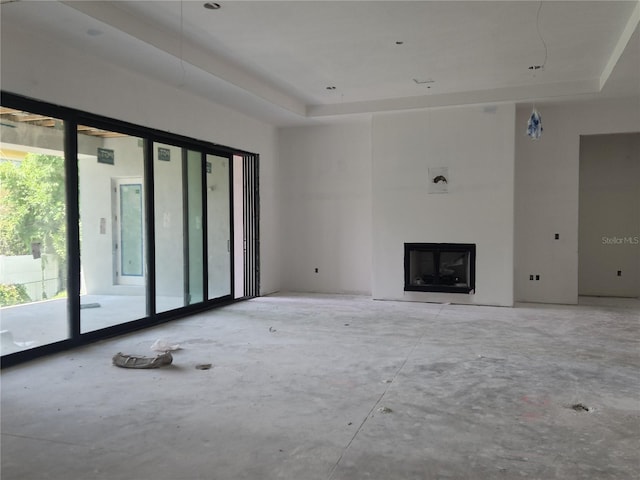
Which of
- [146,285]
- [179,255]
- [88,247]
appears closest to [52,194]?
[88,247]

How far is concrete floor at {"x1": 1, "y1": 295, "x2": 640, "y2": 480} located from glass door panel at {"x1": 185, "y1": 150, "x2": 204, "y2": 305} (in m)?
1.31

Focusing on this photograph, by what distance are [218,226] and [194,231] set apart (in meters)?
0.63

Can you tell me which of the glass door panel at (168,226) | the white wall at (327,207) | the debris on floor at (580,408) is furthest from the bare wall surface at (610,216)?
the glass door panel at (168,226)

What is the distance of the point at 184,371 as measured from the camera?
4.16 meters

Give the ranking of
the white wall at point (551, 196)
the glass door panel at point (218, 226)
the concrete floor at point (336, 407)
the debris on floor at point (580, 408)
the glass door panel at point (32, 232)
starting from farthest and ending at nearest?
the white wall at point (551, 196)
the glass door panel at point (218, 226)
the glass door panel at point (32, 232)
the debris on floor at point (580, 408)
the concrete floor at point (336, 407)

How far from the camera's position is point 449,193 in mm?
7590

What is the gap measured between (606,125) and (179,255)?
256 inches

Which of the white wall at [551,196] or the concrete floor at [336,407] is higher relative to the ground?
the white wall at [551,196]

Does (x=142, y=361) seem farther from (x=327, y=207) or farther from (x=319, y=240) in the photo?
(x=327, y=207)

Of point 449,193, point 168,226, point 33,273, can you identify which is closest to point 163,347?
point 33,273

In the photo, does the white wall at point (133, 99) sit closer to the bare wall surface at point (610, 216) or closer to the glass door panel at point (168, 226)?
the glass door panel at point (168, 226)

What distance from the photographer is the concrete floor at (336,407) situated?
2.56 metres

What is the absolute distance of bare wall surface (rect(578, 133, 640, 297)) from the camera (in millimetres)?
8258

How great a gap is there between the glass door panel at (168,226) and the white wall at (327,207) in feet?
8.99
